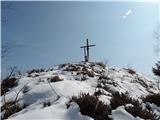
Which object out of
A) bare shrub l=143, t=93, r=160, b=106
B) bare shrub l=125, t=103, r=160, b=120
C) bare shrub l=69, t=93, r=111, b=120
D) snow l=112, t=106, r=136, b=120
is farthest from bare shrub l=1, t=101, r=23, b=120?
bare shrub l=143, t=93, r=160, b=106

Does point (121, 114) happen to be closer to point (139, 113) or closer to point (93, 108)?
point (139, 113)

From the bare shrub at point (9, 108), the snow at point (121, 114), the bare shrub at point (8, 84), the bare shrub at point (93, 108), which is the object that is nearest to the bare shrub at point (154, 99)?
the snow at point (121, 114)

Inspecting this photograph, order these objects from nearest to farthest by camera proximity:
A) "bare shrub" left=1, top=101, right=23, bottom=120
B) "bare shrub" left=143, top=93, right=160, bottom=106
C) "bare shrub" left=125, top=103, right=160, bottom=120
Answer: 1. "bare shrub" left=125, top=103, right=160, bottom=120
2. "bare shrub" left=1, top=101, right=23, bottom=120
3. "bare shrub" left=143, top=93, right=160, bottom=106

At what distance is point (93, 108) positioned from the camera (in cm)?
627

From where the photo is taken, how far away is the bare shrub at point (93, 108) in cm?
609

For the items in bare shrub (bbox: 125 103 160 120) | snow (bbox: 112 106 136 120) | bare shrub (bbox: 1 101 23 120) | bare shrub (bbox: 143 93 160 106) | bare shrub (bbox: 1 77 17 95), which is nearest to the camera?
snow (bbox: 112 106 136 120)

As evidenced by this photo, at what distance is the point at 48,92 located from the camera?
316 inches

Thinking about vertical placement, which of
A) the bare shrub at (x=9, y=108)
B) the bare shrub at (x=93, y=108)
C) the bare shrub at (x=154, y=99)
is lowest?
the bare shrub at (x=154, y=99)

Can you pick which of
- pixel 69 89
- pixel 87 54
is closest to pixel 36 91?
pixel 69 89

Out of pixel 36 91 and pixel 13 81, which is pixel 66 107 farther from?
pixel 13 81

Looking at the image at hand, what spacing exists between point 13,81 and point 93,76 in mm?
3345

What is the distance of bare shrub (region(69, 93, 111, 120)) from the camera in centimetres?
609

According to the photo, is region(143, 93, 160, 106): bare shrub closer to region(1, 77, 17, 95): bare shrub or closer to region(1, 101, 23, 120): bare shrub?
region(1, 101, 23, 120): bare shrub

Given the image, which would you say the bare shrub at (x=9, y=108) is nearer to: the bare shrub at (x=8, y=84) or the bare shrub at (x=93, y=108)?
the bare shrub at (x=93, y=108)
